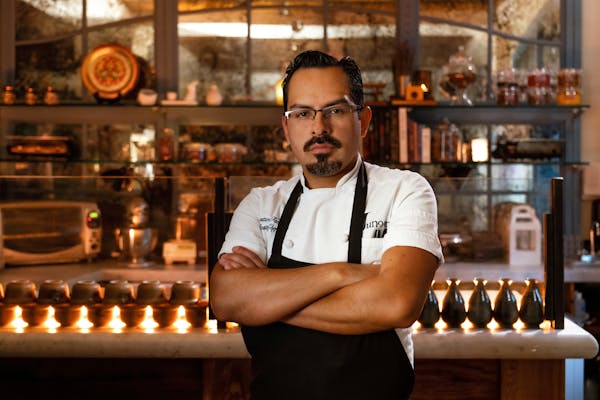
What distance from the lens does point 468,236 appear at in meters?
3.16

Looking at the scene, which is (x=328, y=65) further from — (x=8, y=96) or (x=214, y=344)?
(x=8, y=96)

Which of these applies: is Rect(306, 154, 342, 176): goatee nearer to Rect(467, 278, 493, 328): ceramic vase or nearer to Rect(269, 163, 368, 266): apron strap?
Rect(269, 163, 368, 266): apron strap

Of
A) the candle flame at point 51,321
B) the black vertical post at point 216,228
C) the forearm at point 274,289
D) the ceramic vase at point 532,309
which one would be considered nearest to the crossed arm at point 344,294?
the forearm at point 274,289

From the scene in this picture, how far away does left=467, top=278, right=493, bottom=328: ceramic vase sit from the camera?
7.61 ft

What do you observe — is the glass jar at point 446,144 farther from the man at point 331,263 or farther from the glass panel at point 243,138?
the man at point 331,263

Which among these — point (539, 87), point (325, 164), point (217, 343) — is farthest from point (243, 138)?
point (325, 164)

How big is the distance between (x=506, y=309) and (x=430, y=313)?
246 millimetres

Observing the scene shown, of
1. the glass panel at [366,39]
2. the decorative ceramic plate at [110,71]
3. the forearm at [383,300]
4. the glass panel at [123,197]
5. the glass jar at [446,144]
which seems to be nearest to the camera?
the forearm at [383,300]

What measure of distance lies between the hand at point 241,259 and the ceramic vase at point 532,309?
3.45 feet

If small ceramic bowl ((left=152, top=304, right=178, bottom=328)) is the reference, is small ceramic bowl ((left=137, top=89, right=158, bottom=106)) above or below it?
above

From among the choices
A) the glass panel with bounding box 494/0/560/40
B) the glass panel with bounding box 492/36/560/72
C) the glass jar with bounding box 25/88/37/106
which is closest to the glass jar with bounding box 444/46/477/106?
the glass panel with bounding box 492/36/560/72

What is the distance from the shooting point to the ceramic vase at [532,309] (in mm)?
2305

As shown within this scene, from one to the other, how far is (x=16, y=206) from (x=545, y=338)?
6.92 feet

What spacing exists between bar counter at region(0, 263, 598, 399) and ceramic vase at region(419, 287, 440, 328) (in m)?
0.03
